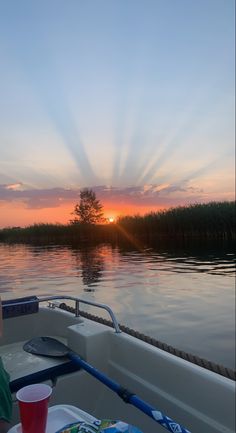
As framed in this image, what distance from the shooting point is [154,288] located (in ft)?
39.2

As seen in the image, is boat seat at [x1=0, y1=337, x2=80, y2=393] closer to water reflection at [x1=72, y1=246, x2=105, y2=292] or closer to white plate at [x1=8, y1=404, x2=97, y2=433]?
white plate at [x1=8, y1=404, x2=97, y2=433]

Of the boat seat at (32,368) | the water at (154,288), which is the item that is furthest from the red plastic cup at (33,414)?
the water at (154,288)

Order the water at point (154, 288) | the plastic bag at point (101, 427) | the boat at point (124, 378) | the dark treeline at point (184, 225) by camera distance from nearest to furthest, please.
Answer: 1. the plastic bag at point (101, 427)
2. the boat at point (124, 378)
3. the water at point (154, 288)
4. the dark treeline at point (184, 225)

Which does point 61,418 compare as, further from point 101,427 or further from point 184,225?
point 184,225

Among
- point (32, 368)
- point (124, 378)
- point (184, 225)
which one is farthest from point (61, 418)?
point (184, 225)

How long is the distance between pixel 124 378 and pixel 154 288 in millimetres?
9220

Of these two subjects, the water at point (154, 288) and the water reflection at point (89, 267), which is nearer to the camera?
the water at point (154, 288)

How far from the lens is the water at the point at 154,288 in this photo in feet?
20.9

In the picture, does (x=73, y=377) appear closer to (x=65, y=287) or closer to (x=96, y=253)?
(x=65, y=287)

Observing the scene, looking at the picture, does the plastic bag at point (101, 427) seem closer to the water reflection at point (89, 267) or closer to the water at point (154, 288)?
the water at point (154, 288)

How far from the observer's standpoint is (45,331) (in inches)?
151

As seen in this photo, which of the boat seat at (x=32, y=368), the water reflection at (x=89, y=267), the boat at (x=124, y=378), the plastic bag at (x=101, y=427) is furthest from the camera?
the water reflection at (x=89, y=267)

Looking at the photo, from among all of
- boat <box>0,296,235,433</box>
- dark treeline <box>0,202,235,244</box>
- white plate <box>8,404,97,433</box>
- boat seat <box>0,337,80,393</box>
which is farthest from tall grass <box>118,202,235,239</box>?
white plate <box>8,404,97,433</box>

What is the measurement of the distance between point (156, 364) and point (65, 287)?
356 inches
